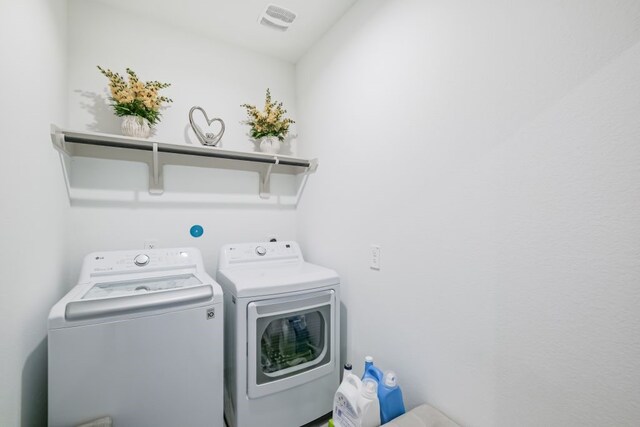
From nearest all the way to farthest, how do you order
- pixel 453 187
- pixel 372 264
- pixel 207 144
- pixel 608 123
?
pixel 608 123, pixel 453 187, pixel 372 264, pixel 207 144

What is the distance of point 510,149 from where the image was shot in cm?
93

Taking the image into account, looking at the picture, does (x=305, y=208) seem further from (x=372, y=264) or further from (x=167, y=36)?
(x=167, y=36)

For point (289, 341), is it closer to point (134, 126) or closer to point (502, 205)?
point (502, 205)

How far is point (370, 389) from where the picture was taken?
115 cm

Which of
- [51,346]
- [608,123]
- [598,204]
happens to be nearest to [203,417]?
[51,346]

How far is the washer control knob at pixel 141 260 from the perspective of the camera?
157cm

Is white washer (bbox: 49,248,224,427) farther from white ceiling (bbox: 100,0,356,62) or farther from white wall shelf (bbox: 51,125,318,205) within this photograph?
white ceiling (bbox: 100,0,356,62)

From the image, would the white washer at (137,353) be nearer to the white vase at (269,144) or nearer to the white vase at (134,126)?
the white vase at (134,126)

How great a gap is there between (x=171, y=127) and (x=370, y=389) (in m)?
2.08

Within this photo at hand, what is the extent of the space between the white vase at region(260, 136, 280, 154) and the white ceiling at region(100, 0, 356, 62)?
791 mm

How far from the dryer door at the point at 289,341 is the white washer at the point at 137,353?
0.57 feet

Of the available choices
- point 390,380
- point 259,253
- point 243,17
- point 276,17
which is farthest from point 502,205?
point 243,17

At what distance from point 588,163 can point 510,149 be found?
0.22 metres

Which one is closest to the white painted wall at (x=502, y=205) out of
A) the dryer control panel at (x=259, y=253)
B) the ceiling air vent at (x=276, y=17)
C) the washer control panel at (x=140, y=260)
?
A: the ceiling air vent at (x=276, y=17)
